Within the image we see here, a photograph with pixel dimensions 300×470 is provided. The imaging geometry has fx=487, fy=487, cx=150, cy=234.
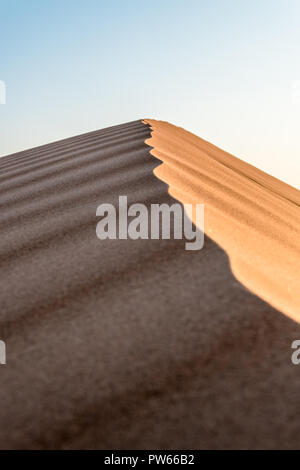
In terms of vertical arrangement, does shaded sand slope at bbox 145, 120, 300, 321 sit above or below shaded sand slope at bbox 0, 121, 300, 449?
above

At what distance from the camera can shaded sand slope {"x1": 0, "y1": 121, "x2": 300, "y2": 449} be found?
1.54 feet

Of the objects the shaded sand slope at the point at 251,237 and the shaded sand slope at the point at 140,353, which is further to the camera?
the shaded sand slope at the point at 251,237

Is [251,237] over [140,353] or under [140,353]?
over

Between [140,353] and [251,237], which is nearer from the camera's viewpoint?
[140,353]

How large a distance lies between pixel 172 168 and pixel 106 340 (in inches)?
36.9

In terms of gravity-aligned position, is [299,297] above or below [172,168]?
below

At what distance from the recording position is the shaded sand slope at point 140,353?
1.54ft

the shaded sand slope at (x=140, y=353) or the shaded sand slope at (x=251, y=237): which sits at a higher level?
the shaded sand slope at (x=251, y=237)

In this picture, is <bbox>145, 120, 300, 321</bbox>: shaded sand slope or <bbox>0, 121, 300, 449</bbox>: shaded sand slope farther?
<bbox>145, 120, 300, 321</bbox>: shaded sand slope

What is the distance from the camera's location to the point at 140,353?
55 centimetres

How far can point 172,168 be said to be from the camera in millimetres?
1453
